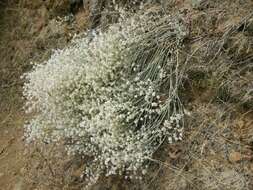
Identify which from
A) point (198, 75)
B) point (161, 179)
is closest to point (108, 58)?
point (198, 75)

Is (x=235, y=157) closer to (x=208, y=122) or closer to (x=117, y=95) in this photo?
(x=208, y=122)

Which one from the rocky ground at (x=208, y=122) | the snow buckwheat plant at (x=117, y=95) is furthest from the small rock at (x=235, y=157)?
the snow buckwheat plant at (x=117, y=95)

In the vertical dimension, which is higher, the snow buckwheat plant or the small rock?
the snow buckwheat plant

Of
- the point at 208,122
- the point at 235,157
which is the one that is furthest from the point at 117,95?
the point at 235,157

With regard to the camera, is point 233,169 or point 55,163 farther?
point 55,163

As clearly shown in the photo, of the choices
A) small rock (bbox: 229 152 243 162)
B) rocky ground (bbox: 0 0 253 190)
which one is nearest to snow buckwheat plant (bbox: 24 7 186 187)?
rocky ground (bbox: 0 0 253 190)

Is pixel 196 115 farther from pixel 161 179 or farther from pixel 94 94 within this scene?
pixel 94 94

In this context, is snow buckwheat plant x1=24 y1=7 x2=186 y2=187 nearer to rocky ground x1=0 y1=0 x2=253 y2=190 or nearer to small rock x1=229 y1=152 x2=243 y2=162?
rocky ground x1=0 y1=0 x2=253 y2=190
